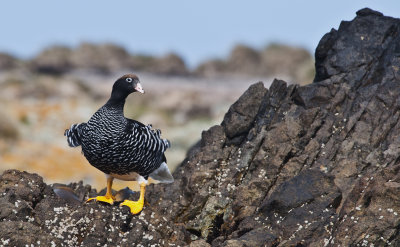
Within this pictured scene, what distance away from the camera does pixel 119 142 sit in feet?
40.5

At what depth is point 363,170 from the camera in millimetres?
12539

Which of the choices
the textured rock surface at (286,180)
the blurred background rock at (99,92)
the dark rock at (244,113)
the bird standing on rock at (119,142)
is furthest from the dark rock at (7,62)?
the bird standing on rock at (119,142)

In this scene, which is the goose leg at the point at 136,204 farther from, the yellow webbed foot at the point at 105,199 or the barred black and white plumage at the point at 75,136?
the barred black and white plumage at the point at 75,136

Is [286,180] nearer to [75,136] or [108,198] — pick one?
[108,198]

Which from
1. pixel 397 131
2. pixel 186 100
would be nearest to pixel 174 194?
pixel 397 131

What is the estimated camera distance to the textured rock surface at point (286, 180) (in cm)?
1084

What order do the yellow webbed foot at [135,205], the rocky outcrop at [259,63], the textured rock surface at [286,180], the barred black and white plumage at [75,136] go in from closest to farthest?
1. the textured rock surface at [286,180]
2. the yellow webbed foot at [135,205]
3. the barred black and white plumage at [75,136]
4. the rocky outcrop at [259,63]

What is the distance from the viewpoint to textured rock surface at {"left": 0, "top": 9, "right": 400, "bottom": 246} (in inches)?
427

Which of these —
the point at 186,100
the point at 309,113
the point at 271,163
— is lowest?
the point at 271,163

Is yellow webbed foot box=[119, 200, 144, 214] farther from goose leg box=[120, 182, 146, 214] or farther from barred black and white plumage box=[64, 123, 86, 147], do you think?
barred black and white plumage box=[64, 123, 86, 147]

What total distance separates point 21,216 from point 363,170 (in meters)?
6.22

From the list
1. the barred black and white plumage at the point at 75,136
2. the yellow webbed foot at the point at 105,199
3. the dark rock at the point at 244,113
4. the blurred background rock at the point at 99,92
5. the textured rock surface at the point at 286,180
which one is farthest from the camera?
the blurred background rock at the point at 99,92

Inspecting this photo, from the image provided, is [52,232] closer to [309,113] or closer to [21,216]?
[21,216]

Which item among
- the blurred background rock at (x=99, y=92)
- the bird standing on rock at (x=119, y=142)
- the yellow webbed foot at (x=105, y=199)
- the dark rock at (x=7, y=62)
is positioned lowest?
the yellow webbed foot at (x=105, y=199)
